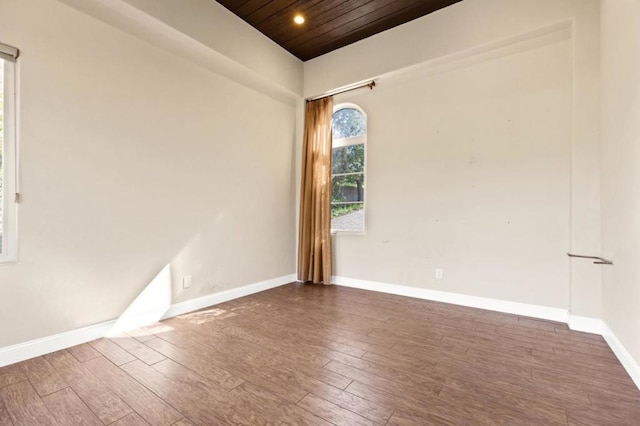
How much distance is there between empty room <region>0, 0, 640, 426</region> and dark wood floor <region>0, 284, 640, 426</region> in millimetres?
16

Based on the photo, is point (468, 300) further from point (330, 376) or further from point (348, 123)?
point (348, 123)

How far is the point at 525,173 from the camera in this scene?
2916mm

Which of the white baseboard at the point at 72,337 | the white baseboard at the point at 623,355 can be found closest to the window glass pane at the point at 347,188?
the white baseboard at the point at 72,337

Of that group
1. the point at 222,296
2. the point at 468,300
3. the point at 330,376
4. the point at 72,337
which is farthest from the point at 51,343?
the point at 468,300

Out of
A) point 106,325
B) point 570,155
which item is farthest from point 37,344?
point 570,155

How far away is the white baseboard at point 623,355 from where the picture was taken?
174 centimetres

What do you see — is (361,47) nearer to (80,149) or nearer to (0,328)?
(80,149)

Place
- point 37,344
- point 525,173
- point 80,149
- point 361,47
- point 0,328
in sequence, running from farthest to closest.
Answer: point 361,47 → point 525,173 → point 80,149 → point 37,344 → point 0,328

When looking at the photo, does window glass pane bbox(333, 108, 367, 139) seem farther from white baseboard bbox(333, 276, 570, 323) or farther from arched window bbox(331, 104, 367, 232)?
white baseboard bbox(333, 276, 570, 323)

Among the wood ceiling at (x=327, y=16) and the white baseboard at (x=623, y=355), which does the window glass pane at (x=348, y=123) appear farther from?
the white baseboard at (x=623, y=355)

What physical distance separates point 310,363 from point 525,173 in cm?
274

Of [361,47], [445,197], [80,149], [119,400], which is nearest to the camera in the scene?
[119,400]

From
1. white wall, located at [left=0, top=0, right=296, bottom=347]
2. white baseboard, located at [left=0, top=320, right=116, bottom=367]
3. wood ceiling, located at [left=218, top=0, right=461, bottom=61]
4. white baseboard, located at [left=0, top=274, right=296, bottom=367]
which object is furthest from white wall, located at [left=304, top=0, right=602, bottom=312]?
white baseboard, located at [left=0, top=320, right=116, bottom=367]

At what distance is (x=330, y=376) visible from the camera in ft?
5.92
